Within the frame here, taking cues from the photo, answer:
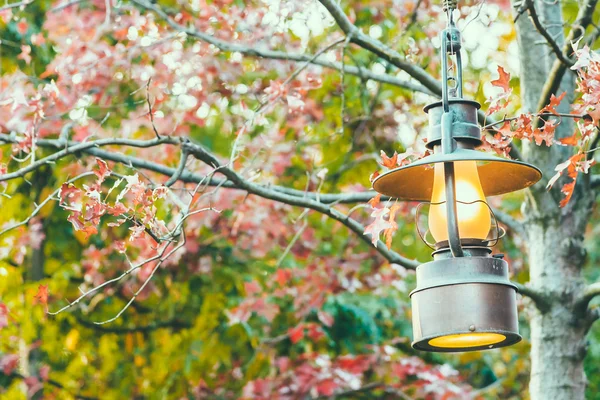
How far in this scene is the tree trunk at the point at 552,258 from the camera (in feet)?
12.4

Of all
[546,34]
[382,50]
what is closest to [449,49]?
[546,34]

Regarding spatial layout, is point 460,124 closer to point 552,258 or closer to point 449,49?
point 449,49

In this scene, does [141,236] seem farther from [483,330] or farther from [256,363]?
[256,363]

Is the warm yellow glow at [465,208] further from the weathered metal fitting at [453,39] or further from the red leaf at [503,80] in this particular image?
the red leaf at [503,80]

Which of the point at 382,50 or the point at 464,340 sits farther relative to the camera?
the point at 382,50

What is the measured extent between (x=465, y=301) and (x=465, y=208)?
9.6 inches

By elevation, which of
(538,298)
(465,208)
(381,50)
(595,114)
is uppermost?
(381,50)

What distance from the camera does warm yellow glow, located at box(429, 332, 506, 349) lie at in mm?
2254

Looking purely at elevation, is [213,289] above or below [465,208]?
above

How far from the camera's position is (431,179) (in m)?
2.37

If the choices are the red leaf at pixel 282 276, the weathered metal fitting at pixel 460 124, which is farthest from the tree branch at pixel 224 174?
the red leaf at pixel 282 276

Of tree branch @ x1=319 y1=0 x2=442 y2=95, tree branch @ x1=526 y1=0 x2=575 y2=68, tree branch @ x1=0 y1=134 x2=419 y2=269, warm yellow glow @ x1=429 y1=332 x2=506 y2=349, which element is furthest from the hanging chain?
tree branch @ x1=319 y1=0 x2=442 y2=95

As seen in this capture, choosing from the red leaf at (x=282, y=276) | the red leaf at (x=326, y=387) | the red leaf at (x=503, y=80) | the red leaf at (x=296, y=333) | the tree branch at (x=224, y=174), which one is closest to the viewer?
the red leaf at (x=503, y=80)

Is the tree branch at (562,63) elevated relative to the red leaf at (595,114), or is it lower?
elevated
